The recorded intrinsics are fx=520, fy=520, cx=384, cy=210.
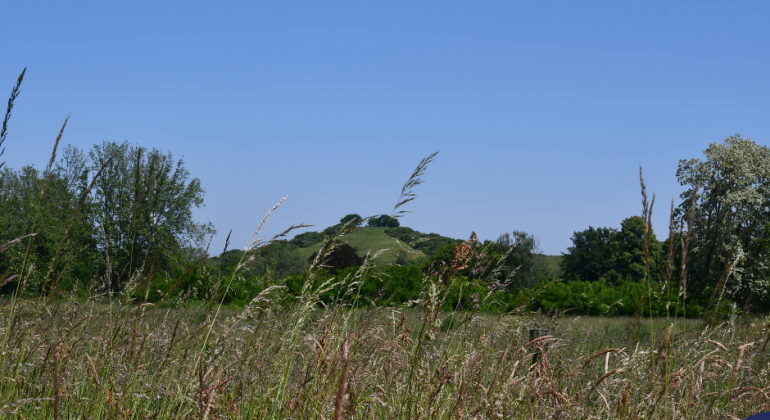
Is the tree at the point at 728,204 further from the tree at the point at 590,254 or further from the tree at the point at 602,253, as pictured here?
the tree at the point at 590,254

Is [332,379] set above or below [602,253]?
below

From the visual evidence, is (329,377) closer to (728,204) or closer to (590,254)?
(728,204)

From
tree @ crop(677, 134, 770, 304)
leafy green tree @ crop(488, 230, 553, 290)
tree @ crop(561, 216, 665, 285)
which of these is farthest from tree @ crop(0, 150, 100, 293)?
tree @ crop(561, 216, 665, 285)

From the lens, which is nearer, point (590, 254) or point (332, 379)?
Result: point (332, 379)

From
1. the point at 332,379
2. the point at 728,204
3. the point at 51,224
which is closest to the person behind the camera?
the point at 332,379

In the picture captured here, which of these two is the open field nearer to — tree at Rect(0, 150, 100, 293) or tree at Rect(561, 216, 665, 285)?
tree at Rect(0, 150, 100, 293)

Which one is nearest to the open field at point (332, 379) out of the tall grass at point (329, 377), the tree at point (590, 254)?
the tall grass at point (329, 377)

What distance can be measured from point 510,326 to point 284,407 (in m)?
1.24

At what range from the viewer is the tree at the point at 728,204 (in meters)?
22.2

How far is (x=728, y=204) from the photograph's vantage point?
73.1 ft

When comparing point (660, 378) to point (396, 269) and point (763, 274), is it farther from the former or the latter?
point (763, 274)

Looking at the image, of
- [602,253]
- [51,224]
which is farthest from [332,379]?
[602,253]

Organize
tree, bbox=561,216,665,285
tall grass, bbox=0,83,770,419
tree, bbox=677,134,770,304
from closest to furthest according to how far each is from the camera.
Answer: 1. tall grass, bbox=0,83,770,419
2. tree, bbox=677,134,770,304
3. tree, bbox=561,216,665,285

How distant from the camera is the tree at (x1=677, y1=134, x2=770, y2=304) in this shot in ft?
72.8
